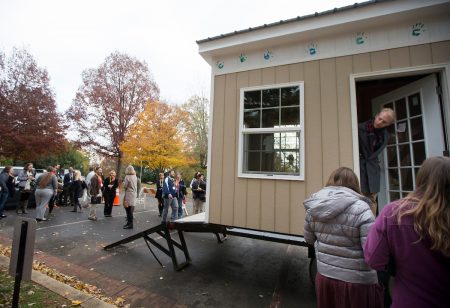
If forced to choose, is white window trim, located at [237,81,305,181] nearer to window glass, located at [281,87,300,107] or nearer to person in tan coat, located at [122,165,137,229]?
window glass, located at [281,87,300,107]

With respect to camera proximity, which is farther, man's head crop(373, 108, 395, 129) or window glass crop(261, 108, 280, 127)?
window glass crop(261, 108, 280, 127)

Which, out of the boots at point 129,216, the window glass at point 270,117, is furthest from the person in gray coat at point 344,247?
the boots at point 129,216

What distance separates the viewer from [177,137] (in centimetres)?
1970

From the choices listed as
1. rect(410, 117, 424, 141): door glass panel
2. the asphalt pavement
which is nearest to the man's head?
rect(410, 117, 424, 141): door glass panel

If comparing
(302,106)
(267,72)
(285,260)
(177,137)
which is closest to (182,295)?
(285,260)

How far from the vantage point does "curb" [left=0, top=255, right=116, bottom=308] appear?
3.14 m

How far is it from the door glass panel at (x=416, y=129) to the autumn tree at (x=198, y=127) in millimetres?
19657

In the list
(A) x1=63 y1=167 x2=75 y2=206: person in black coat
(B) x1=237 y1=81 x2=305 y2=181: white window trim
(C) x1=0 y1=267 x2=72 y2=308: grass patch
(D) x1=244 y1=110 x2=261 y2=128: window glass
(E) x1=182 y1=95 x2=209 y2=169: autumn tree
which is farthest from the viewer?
(E) x1=182 y1=95 x2=209 y2=169: autumn tree

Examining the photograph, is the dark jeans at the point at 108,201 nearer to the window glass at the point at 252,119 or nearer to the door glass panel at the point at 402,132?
the window glass at the point at 252,119

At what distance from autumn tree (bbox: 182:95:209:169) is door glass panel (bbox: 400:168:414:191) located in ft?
64.1

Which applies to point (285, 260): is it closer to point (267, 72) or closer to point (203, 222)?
point (203, 222)

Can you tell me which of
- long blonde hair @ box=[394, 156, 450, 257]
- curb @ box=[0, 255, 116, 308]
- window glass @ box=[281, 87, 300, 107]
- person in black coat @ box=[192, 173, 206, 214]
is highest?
window glass @ box=[281, 87, 300, 107]

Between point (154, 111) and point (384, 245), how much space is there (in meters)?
19.2

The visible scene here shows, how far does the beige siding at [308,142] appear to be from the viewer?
3.57 m
